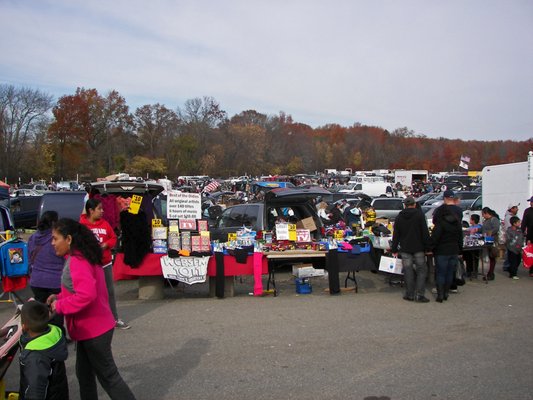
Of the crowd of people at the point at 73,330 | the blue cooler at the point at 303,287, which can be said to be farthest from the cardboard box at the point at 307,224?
the crowd of people at the point at 73,330

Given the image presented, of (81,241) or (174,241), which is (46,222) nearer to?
(81,241)

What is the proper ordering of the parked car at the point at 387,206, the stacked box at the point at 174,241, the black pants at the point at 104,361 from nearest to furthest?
the black pants at the point at 104,361
the stacked box at the point at 174,241
the parked car at the point at 387,206

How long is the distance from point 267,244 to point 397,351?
3724mm

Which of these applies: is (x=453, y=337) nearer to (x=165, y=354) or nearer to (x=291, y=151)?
(x=165, y=354)

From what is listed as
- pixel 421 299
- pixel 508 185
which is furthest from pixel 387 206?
pixel 421 299

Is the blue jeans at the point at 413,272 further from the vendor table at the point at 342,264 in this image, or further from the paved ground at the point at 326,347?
the vendor table at the point at 342,264

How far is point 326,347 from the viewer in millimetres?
5820

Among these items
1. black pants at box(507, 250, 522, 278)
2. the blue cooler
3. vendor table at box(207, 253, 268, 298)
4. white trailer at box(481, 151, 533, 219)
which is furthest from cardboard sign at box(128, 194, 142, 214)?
white trailer at box(481, 151, 533, 219)

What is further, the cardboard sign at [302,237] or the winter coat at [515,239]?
the winter coat at [515,239]

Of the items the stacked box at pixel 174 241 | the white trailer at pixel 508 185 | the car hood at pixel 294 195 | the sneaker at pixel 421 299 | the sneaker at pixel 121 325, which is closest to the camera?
the sneaker at pixel 121 325

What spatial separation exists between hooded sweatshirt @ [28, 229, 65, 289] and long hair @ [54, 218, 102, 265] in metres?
1.91

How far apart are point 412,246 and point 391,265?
81 centimetres

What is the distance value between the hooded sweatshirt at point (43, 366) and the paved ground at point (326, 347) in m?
1.21

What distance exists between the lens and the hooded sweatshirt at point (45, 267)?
5379 mm
